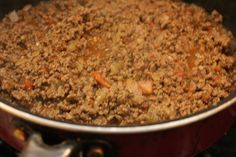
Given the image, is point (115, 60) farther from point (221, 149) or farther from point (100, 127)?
point (100, 127)

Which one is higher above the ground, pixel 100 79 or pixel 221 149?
pixel 100 79

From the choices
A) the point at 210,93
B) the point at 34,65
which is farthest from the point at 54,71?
the point at 210,93

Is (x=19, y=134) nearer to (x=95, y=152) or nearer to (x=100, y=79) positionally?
(x=95, y=152)

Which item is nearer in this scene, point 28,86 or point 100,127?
point 100,127

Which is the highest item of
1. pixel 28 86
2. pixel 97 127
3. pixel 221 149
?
pixel 97 127

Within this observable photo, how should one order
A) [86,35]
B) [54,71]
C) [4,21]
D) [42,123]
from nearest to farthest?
[42,123], [54,71], [86,35], [4,21]

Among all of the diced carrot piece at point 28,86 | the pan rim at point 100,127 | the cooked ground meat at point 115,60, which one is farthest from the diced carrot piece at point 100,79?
the pan rim at point 100,127

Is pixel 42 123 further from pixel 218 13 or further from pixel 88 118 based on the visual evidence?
pixel 218 13

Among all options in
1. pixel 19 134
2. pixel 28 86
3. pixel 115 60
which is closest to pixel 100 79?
pixel 115 60
